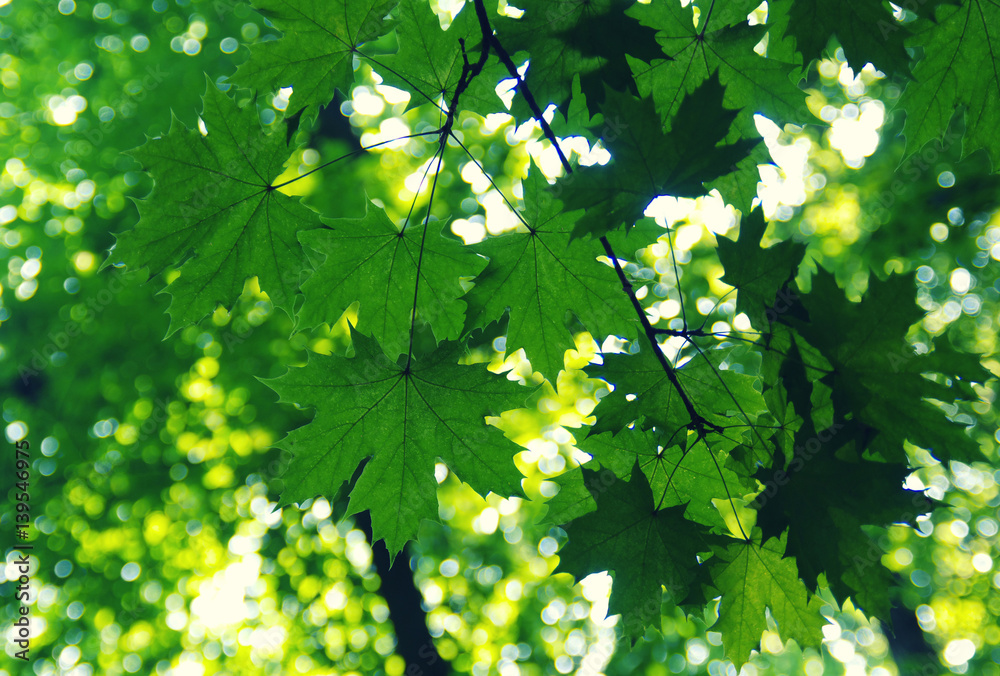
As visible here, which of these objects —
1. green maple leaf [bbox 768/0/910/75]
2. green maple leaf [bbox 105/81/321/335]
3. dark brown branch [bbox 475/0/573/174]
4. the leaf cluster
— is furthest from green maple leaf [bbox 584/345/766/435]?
green maple leaf [bbox 105/81/321/335]

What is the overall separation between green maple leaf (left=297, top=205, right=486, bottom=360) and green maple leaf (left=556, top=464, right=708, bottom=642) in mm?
723

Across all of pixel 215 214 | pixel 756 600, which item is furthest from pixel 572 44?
pixel 756 600

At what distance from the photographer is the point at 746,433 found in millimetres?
1865

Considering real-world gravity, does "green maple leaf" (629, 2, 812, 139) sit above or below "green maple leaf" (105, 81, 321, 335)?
above

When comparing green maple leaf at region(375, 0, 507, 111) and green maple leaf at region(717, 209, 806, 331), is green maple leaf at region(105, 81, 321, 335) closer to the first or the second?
green maple leaf at region(375, 0, 507, 111)

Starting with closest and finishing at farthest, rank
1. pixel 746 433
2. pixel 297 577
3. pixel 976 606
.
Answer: pixel 746 433 → pixel 297 577 → pixel 976 606

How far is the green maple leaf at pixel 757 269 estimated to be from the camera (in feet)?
5.37

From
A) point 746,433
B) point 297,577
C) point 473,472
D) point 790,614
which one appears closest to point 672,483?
point 746,433

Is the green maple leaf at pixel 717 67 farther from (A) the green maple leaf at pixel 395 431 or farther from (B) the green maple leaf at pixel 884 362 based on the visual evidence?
(A) the green maple leaf at pixel 395 431

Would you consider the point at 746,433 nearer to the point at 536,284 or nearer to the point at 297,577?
the point at 536,284

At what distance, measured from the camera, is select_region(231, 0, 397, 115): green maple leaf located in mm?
1829

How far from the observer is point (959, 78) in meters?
2.09

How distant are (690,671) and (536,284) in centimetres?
882

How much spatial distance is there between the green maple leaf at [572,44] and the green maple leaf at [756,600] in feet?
4.67
